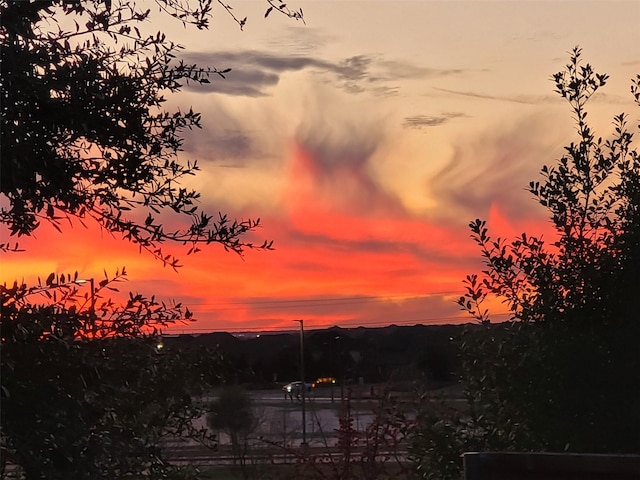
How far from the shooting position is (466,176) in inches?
248

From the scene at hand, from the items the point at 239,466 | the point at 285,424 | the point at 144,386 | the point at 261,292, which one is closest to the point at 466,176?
the point at 261,292

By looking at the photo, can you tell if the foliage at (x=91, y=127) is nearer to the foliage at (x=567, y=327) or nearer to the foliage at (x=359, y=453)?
the foliage at (x=567, y=327)

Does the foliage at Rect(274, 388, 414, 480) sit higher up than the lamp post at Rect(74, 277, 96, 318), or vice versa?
the lamp post at Rect(74, 277, 96, 318)

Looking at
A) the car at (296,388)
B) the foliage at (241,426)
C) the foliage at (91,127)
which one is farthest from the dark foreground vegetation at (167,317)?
the car at (296,388)

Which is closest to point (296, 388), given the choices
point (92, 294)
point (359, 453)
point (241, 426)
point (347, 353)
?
point (347, 353)

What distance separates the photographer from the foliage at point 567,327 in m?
4.55

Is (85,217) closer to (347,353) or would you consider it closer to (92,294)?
(92,294)

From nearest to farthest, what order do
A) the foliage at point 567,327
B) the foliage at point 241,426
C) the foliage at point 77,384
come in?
the foliage at point 77,384 → the foliage at point 567,327 → the foliage at point 241,426

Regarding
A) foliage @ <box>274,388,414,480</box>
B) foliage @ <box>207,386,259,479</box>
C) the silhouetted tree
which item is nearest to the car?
foliage @ <box>207,386,259,479</box>

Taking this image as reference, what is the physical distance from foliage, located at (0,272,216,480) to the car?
6130mm

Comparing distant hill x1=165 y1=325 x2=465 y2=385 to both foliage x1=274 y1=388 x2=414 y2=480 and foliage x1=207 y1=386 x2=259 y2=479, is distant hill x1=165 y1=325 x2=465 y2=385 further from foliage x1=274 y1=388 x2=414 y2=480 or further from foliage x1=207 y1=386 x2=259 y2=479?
foliage x1=274 y1=388 x2=414 y2=480

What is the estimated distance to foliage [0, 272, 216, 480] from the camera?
9.95 feet

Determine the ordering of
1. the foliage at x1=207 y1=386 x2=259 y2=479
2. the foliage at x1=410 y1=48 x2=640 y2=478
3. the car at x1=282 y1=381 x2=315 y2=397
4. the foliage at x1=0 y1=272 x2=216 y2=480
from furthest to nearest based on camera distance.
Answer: the car at x1=282 y1=381 x2=315 y2=397 → the foliage at x1=207 y1=386 x2=259 y2=479 → the foliage at x1=410 y1=48 x2=640 y2=478 → the foliage at x1=0 y1=272 x2=216 y2=480

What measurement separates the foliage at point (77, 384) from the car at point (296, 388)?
6130mm
